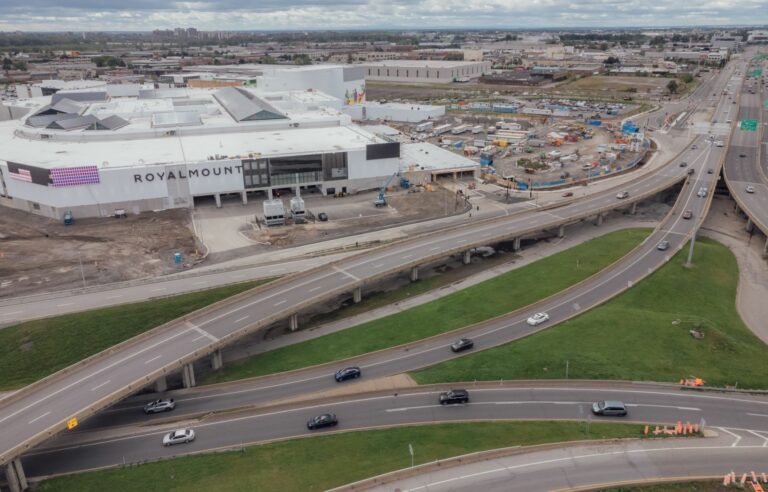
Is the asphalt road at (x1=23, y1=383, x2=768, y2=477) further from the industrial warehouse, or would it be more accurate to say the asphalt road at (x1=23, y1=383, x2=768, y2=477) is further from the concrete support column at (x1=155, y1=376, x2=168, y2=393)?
the industrial warehouse

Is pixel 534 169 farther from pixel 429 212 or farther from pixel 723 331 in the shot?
pixel 723 331

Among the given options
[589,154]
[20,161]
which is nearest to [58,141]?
[20,161]

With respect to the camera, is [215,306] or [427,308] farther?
[427,308]

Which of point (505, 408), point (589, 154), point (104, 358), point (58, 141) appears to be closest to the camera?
point (505, 408)

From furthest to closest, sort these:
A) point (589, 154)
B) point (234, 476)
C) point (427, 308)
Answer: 1. point (589, 154)
2. point (427, 308)
3. point (234, 476)

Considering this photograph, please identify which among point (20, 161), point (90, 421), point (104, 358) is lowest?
point (90, 421)

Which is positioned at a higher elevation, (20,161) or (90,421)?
(20,161)

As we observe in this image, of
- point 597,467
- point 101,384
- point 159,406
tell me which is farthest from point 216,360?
point 597,467
